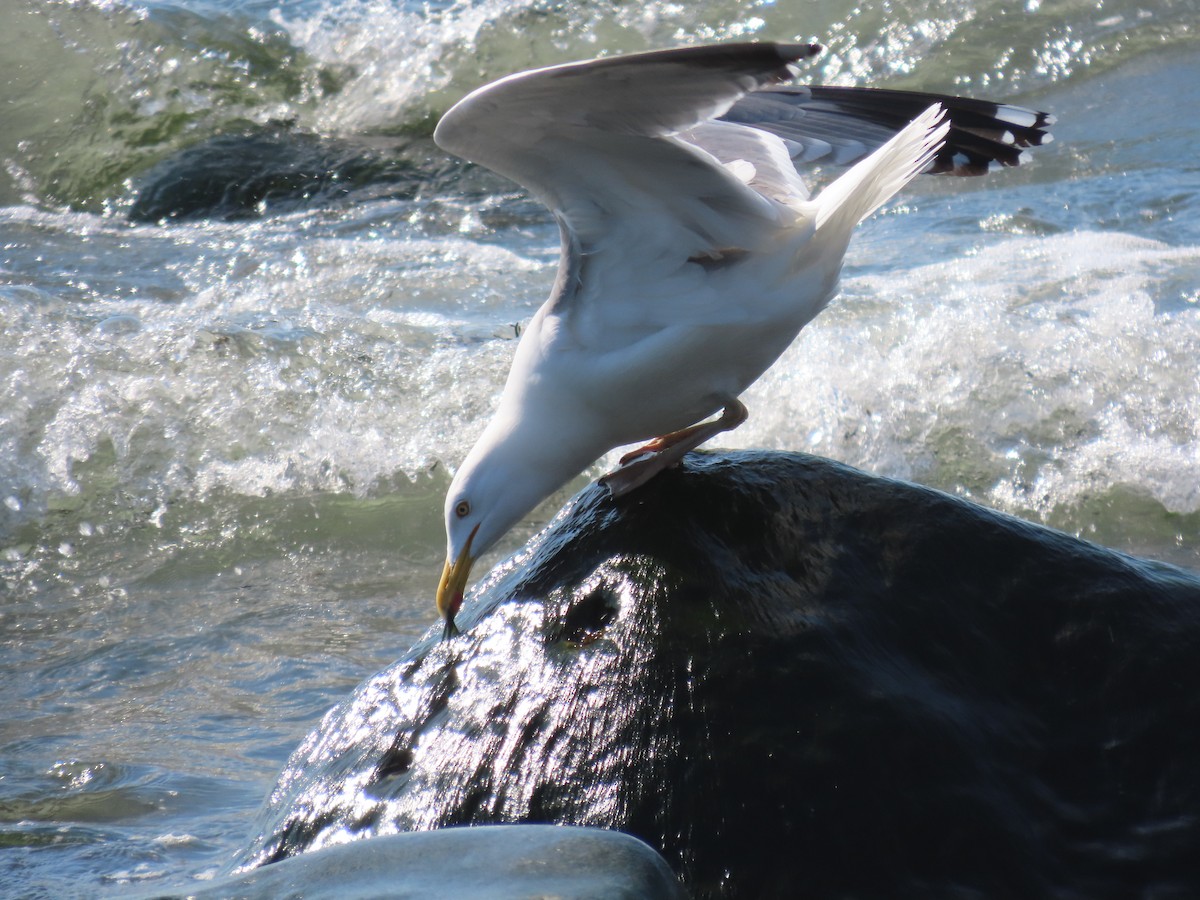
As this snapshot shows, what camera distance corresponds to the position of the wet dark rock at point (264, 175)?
9930mm

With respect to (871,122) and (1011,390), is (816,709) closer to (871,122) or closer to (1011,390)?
(871,122)

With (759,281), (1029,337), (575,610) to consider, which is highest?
(759,281)

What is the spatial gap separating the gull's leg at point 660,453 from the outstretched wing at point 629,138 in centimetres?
44

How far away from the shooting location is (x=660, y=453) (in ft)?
10.5

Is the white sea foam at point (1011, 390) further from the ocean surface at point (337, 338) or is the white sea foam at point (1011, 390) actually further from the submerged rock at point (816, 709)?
the submerged rock at point (816, 709)

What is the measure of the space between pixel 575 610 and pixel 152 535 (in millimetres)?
3684

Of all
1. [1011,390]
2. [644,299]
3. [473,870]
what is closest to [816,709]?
[473,870]

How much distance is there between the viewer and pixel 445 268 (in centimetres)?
845

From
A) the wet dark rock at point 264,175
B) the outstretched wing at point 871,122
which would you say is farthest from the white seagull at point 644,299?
the wet dark rock at point 264,175

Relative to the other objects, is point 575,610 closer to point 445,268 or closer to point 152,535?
point 152,535

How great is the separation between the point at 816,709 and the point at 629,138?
141cm

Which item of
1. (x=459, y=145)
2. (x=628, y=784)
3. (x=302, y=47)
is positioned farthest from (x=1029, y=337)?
(x=302, y=47)

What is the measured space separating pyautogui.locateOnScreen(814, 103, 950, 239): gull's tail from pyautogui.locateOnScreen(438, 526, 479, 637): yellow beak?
117cm

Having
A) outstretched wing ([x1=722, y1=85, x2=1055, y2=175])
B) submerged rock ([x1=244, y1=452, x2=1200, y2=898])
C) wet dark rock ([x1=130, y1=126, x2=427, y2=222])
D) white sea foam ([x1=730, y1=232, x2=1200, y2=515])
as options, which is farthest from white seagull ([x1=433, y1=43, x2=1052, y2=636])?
wet dark rock ([x1=130, y1=126, x2=427, y2=222])
